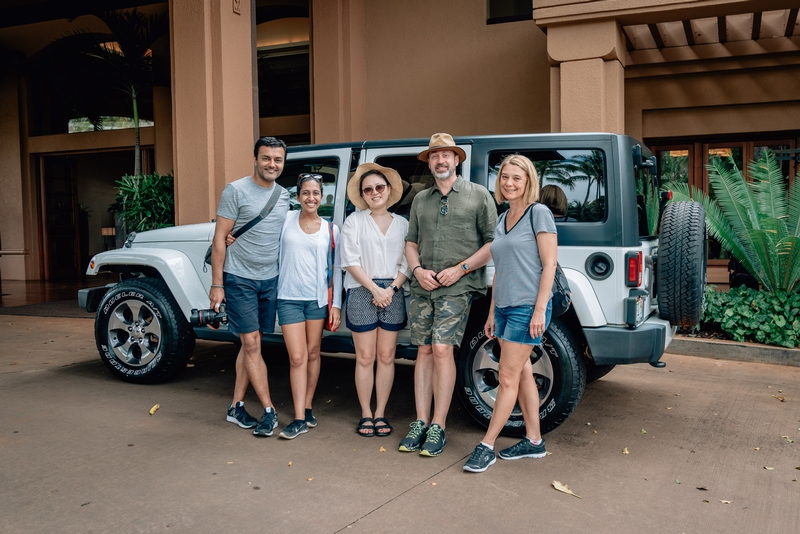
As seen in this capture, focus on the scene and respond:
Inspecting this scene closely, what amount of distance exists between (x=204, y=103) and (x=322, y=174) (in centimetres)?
428

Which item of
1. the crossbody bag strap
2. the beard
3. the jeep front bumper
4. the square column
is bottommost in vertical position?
the jeep front bumper

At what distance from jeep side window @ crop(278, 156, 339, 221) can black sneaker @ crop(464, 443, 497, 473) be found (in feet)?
6.39

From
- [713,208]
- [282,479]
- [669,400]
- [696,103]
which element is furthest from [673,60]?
[282,479]

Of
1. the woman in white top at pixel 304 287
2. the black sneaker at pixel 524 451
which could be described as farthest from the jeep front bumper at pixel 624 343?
the woman in white top at pixel 304 287

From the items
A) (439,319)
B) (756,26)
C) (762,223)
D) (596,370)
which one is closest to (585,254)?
(439,319)

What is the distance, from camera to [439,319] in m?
4.14

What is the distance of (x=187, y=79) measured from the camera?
8.73m

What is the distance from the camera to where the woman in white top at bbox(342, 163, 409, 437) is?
4352 millimetres

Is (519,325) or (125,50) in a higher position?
(125,50)

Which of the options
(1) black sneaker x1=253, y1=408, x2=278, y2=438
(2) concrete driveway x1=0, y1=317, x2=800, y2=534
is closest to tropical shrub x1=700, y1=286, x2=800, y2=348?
(2) concrete driveway x1=0, y1=317, x2=800, y2=534

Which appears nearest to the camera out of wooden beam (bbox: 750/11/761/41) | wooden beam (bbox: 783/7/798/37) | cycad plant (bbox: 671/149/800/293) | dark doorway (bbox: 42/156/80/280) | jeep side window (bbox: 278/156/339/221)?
jeep side window (bbox: 278/156/339/221)

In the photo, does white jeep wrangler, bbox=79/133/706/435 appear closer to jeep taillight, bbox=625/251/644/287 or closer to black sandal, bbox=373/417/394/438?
jeep taillight, bbox=625/251/644/287

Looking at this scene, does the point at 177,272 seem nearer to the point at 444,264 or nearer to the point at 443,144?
the point at 444,264

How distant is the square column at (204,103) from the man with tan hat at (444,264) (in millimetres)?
5053
